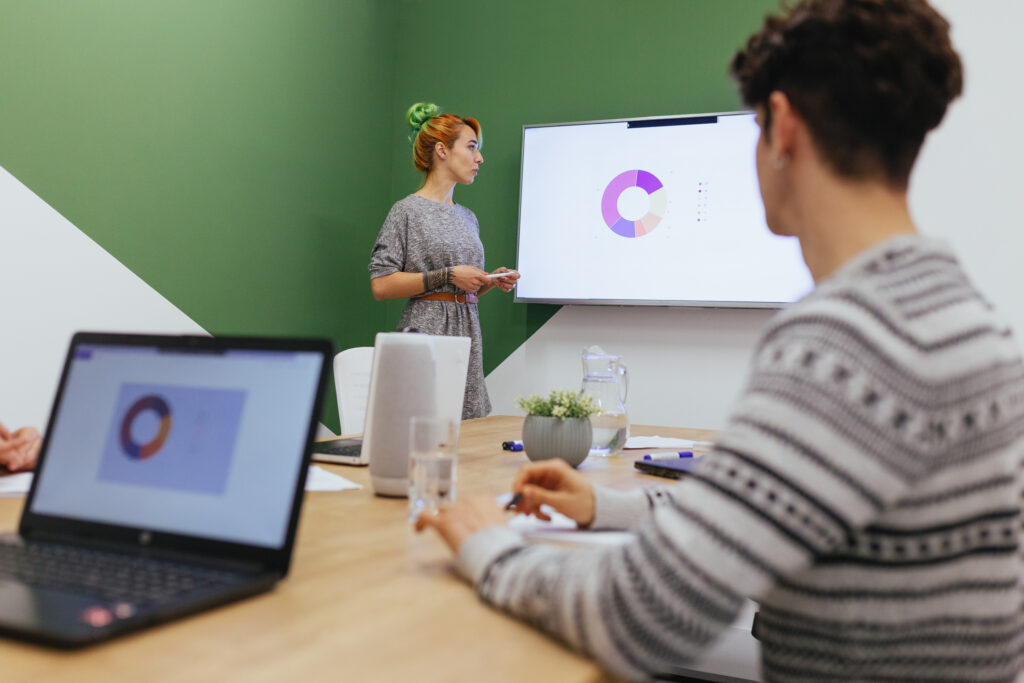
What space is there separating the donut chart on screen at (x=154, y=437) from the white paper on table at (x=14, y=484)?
13.1 inches

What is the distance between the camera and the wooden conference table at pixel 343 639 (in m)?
0.58

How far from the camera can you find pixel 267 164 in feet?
11.1

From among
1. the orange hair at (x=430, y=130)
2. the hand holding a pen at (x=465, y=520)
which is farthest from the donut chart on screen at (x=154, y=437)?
the orange hair at (x=430, y=130)

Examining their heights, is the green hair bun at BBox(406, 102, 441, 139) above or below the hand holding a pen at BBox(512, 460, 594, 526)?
above

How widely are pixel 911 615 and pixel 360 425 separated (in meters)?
1.74

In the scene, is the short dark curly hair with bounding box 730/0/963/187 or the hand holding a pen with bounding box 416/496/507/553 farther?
the hand holding a pen with bounding box 416/496/507/553

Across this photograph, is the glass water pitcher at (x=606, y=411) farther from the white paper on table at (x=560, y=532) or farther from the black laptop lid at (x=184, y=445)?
the black laptop lid at (x=184, y=445)

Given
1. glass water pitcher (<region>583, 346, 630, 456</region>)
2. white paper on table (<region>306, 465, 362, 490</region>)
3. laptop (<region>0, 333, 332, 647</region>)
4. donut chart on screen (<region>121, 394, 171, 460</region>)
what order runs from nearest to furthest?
laptop (<region>0, 333, 332, 647</region>), donut chart on screen (<region>121, 394, 171, 460</region>), white paper on table (<region>306, 465, 362, 490</region>), glass water pitcher (<region>583, 346, 630, 456</region>)

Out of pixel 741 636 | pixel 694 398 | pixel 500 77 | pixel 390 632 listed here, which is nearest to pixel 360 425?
pixel 741 636

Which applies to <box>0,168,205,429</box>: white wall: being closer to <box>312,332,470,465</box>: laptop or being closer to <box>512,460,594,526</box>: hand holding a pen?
<box>312,332,470,465</box>: laptop

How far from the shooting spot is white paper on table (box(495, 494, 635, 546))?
991 millimetres

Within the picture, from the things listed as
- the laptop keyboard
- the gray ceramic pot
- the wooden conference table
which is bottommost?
the wooden conference table

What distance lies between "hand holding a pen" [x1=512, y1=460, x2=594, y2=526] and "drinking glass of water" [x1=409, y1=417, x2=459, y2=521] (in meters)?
0.09

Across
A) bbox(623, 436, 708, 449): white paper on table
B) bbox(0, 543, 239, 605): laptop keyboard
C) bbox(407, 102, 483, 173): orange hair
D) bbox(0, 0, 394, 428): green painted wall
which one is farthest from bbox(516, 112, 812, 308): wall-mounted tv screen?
bbox(0, 543, 239, 605): laptop keyboard
